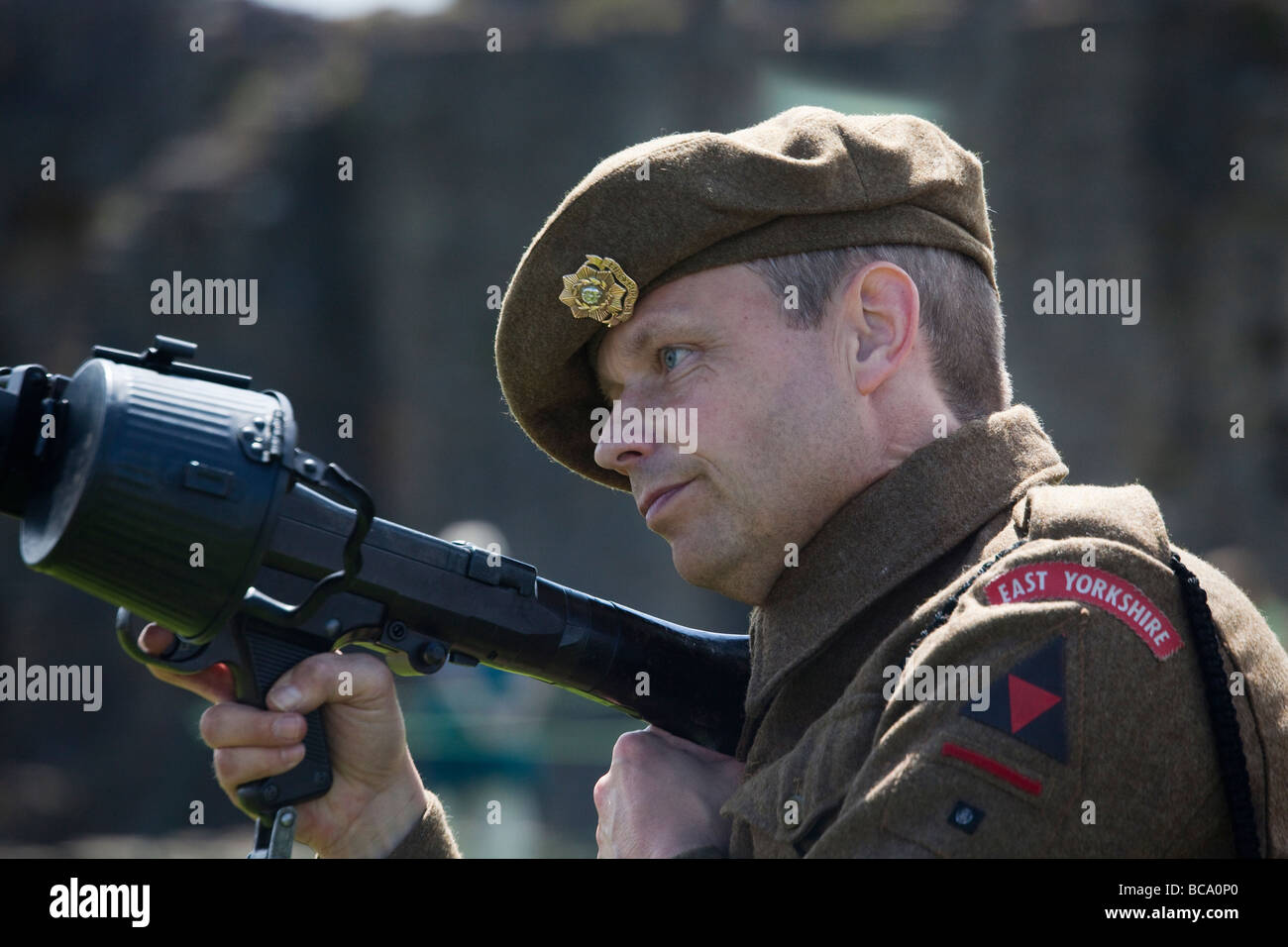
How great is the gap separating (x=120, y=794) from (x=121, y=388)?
1450 centimetres

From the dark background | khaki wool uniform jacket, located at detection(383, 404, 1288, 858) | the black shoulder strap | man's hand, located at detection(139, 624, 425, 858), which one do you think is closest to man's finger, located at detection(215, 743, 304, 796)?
man's hand, located at detection(139, 624, 425, 858)

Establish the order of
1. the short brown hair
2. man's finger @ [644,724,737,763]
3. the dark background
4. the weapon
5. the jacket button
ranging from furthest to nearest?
1. the dark background
2. man's finger @ [644,724,737,763]
3. the short brown hair
4. the weapon
5. the jacket button

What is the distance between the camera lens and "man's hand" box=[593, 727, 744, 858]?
227 cm

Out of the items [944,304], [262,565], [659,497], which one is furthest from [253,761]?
[944,304]

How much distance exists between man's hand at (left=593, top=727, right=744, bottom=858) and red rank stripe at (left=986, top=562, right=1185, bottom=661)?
2.24 ft

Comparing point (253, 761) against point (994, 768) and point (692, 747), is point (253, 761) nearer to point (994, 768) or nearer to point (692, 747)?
point (692, 747)

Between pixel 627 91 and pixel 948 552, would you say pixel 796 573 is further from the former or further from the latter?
pixel 627 91

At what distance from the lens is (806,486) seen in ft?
7.51

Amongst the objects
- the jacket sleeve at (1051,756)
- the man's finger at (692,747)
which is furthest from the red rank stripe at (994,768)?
the man's finger at (692,747)

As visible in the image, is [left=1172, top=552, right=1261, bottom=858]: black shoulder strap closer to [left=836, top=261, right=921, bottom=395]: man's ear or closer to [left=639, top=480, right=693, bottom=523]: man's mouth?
[left=836, top=261, right=921, bottom=395]: man's ear

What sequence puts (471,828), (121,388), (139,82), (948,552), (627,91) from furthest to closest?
(139,82) < (627,91) < (471,828) < (948,552) < (121,388)

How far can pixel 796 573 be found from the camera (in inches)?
91.7

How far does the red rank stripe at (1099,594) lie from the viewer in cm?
179

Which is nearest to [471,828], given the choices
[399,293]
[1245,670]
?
[1245,670]
